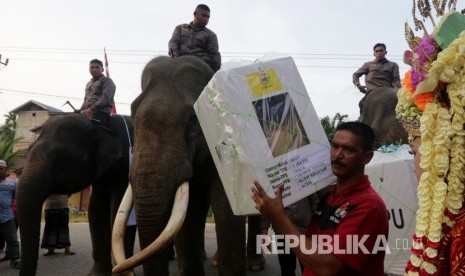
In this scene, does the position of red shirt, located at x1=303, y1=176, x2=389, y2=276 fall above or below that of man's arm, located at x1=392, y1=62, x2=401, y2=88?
below

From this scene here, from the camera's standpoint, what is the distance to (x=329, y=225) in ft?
7.68

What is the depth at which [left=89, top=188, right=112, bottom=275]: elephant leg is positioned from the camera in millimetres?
6297

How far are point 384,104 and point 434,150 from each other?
4.42 meters

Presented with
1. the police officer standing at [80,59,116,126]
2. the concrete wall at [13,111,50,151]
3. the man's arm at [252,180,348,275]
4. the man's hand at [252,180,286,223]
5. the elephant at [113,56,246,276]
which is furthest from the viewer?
the concrete wall at [13,111,50,151]

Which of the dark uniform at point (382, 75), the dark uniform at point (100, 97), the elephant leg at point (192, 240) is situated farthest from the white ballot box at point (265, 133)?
the dark uniform at point (382, 75)

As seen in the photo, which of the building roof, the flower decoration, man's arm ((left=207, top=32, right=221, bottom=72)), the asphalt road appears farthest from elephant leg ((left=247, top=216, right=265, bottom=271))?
the building roof

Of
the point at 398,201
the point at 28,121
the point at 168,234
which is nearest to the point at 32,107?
the point at 28,121

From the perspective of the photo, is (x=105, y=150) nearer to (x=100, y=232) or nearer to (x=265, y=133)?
(x=100, y=232)

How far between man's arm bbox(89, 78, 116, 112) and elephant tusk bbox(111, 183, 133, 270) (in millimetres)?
2622

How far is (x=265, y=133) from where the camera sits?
2.62 metres

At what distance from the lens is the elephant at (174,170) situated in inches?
153

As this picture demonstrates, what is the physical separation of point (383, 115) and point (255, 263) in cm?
265

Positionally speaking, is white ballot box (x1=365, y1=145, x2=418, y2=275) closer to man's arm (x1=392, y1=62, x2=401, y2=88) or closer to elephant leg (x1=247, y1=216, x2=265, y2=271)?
elephant leg (x1=247, y1=216, x2=265, y2=271)

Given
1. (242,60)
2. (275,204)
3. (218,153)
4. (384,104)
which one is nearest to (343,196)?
(275,204)
